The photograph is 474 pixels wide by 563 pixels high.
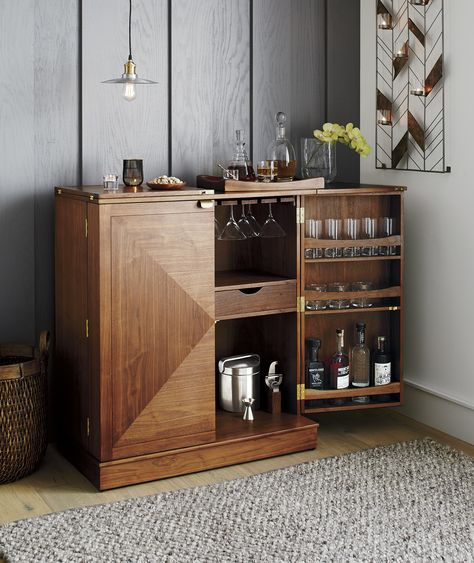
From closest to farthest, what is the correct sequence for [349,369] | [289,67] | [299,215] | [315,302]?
[299,215], [315,302], [349,369], [289,67]

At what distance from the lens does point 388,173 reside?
13.3 feet

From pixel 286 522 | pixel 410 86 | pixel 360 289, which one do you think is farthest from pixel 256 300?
pixel 410 86

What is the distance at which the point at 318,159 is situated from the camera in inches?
151

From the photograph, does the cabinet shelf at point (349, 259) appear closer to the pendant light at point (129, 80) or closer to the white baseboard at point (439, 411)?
the white baseboard at point (439, 411)

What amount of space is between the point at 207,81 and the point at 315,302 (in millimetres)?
1100

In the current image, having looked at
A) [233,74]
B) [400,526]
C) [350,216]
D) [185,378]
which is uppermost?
[233,74]

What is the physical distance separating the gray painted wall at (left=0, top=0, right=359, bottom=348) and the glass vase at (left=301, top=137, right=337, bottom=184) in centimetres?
23

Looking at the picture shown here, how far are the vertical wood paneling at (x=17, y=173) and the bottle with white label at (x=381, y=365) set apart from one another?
4.87 ft

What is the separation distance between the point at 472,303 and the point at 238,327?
1035 mm

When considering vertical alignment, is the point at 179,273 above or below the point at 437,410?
above

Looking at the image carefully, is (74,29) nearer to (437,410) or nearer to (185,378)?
(185,378)

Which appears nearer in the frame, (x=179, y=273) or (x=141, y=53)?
(x=179, y=273)

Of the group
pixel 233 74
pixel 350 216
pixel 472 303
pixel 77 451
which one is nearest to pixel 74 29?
pixel 233 74

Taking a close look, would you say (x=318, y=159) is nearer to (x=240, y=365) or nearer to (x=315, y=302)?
(x=315, y=302)
